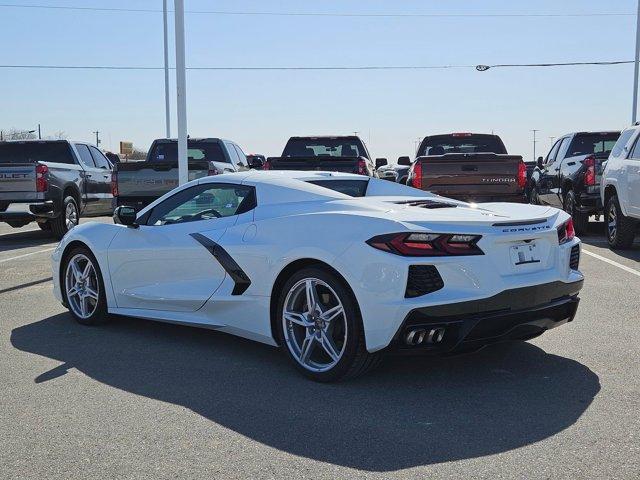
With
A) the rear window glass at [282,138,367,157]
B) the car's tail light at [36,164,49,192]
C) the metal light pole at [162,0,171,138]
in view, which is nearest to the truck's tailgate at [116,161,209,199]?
the car's tail light at [36,164,49,192]

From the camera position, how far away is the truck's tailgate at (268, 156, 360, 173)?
1288 cm

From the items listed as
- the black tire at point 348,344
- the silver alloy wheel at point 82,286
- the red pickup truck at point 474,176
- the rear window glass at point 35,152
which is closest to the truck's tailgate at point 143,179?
the rear window glass at point 35,152

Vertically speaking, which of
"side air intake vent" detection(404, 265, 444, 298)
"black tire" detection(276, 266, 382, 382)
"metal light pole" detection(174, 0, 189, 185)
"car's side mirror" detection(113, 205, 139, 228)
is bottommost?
"black tire" detection(276, 266, 382, 382)

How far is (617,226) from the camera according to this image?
11.6 metres

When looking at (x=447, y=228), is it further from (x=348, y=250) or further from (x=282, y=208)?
(x=282, y=208)

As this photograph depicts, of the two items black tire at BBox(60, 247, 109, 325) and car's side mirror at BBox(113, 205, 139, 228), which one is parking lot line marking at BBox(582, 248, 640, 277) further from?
black tire at BBox(60, 247, 109, 325)

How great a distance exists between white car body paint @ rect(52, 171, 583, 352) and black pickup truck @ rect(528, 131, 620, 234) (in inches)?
332

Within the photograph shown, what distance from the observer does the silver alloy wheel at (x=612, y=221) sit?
11.7 m

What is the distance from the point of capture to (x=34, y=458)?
3.69 meters

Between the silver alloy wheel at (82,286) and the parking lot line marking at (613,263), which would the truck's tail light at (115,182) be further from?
the parking lot line marking at (613,263)

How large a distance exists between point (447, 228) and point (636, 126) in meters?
8.18

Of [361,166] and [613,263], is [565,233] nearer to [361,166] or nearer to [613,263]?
[613,263]

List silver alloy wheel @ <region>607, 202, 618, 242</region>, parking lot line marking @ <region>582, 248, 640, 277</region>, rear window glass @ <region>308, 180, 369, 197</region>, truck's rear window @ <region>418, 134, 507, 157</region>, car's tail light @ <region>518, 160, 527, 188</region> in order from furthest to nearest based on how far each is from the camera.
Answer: truck's rear window @ <region>418, 134, 507, 157</region>
car's tail light @ <region>518, 160, 527, 188</region>
silver alloy wheel @ <region>607, 202, 618, 242</region>
parking lot line marking @ <region>582, 248, 640, 277</region>
rear window glass @ <region>308, 180, 369, 197</region>

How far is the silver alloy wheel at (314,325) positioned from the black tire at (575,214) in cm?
995
